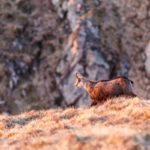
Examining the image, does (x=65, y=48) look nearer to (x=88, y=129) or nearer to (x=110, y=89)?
(x=110, y=89)

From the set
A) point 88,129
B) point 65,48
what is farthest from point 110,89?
point 65,48

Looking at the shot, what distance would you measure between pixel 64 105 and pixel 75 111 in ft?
52.8

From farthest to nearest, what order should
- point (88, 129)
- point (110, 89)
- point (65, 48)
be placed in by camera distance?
point (65, 48), point (110, 89), point (88, 129)

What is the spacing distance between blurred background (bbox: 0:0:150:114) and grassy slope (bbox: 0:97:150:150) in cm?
1560

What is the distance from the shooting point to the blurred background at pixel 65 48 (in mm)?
33156

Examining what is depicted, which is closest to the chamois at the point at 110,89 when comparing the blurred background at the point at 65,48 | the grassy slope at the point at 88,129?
the grassy slope at the point at 88,129

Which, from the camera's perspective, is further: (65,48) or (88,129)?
(65,48)

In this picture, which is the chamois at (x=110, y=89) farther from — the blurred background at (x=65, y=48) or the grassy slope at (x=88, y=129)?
the blurred background at (x=65, y=48)

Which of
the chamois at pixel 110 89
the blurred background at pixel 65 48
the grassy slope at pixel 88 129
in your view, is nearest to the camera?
the grassy slope at pixel 88 129

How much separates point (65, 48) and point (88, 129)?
981 inches

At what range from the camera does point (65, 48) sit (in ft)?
115

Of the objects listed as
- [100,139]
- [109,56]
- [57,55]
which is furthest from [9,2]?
[100,139]

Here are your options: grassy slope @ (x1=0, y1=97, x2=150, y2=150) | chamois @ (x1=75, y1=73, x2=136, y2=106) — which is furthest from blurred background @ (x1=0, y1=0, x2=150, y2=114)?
grassy slope @ (x1=0, y1=97, x2=150, y2=150)

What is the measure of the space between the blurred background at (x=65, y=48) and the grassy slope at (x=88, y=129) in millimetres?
15600
